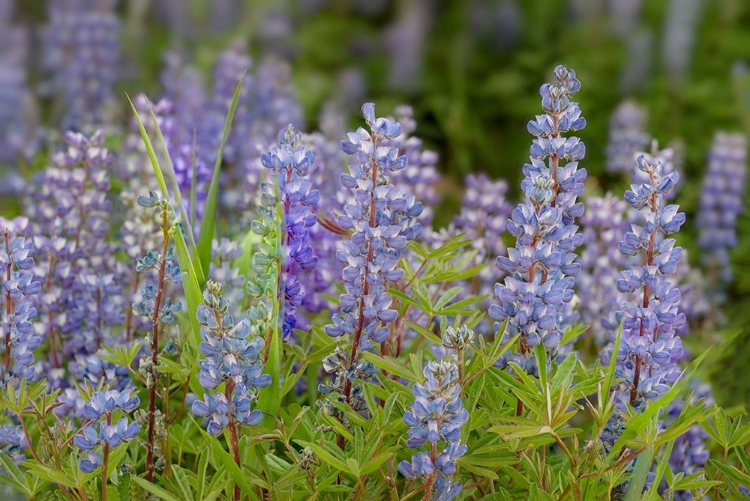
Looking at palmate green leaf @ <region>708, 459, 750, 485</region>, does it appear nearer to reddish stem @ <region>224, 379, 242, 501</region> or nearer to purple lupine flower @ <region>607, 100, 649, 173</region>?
reddish stem @ <region>224, 379, 242, 501</region>

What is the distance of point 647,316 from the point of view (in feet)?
5.22

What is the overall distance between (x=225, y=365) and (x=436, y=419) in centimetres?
33

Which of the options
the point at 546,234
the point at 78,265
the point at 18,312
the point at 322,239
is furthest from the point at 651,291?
the point at 78,265

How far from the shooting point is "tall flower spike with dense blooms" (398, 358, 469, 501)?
1.31 meters

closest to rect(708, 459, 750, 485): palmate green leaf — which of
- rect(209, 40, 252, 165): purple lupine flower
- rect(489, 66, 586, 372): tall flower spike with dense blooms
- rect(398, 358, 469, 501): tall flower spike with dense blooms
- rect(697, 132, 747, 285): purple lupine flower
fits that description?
rect(489, 66, 586, 372): tall flower spike with dense blooms

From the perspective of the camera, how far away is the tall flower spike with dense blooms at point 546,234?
1.49 meters

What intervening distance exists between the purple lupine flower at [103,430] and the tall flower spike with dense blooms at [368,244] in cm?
33

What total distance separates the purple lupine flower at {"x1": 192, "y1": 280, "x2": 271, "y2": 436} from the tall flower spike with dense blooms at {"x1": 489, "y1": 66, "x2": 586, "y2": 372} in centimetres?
41

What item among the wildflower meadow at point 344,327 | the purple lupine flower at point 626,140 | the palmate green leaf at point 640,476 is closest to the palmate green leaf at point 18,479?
the wildflower meadow at point 344,327

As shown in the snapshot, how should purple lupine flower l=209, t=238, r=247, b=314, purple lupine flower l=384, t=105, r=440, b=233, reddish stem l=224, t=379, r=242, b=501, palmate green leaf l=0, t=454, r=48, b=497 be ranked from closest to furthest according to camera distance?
reddish stem l=224, t=379, r=242, b=501 < palmate green leaf l=0, t=454, r=48, b=497 < purple lupine flower l=209, t=238, r=247, b=314 < purple lupine flower l=384, t=105, r=440, b=233

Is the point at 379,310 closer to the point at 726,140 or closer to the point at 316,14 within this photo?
the point at 726,140

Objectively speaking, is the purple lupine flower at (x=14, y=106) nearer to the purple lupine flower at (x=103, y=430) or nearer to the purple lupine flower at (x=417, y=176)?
the purple lupine flower at (x=417, y=176)

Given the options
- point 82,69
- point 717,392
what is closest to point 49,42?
point 82,69

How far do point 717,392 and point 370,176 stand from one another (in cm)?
152
